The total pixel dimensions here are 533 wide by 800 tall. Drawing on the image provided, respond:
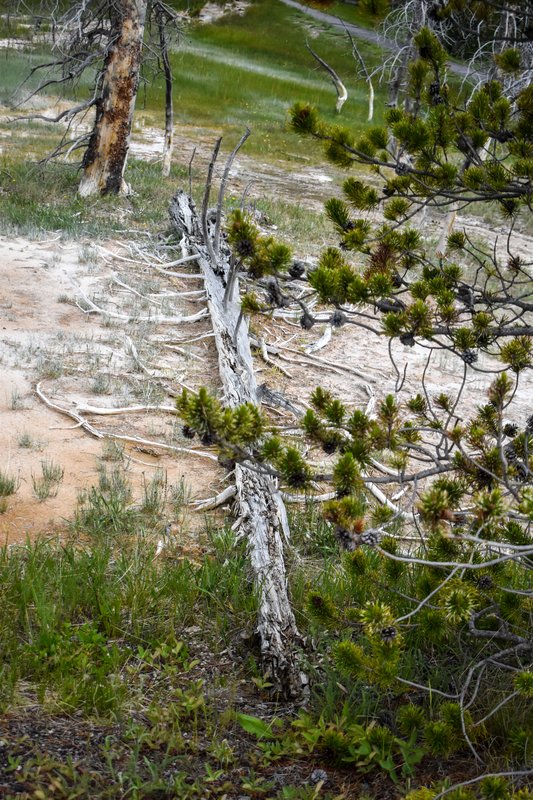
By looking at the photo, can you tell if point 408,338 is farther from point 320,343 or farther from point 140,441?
point 320,343

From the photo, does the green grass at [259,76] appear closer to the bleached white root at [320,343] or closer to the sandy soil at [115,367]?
the sandy soil at [115,367]

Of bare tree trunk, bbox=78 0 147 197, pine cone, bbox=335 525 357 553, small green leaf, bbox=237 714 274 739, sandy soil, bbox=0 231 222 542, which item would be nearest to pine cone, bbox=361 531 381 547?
pine cone, bbox=335 525 357 553

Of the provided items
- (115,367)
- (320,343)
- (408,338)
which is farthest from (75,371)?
(408,338)

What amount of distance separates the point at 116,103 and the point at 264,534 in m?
11.3

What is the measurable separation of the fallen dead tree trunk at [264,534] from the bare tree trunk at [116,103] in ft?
22.3

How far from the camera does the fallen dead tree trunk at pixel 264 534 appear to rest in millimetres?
3859

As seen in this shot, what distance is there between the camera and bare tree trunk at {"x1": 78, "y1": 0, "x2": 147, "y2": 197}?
1377 centimetres

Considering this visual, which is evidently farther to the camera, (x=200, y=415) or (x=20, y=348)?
(x=20, y=348)

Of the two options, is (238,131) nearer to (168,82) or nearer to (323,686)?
(168,82)

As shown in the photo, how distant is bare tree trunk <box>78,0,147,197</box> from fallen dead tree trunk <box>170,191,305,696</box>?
678 cm

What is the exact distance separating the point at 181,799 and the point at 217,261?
25.9 ft

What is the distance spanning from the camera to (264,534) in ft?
15.6

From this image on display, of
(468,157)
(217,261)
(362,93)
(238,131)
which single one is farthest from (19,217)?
(362,93)

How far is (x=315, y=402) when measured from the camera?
3.38 metres
